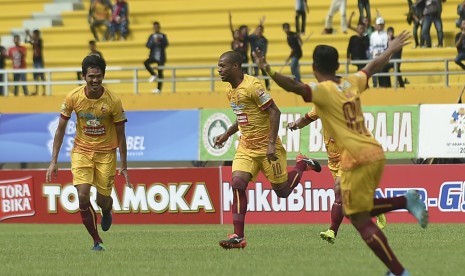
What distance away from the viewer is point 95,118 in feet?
49.9

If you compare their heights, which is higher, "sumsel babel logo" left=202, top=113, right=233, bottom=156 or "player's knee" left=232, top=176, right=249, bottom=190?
"player's knee" left=232, top=176, right=249, bottom=190

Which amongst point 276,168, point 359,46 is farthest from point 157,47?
point 276,168

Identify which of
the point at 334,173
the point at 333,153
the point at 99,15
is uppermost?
the point at 99,15

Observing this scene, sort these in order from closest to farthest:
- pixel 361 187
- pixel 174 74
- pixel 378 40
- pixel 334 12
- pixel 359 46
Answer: pixel 361 187, pixel 378 40, pixel 359 46, pixel 174 74, pixel 334 12

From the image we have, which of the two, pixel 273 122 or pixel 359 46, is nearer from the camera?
pixel 273 122

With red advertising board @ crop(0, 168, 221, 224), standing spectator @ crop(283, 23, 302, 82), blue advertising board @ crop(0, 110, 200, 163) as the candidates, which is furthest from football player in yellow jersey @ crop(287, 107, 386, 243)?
standing spectator @ crop(283, 23, 302, 82)

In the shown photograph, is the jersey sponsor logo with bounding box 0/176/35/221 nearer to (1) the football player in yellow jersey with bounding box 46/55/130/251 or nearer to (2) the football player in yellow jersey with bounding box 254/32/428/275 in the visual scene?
(1) the football player in yellow jersey with bounding box 46/55/130/251

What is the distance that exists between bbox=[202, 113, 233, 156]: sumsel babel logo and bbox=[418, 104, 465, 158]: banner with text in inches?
168

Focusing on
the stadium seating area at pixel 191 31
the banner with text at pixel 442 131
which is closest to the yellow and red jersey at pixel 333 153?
the banner with text at pixel 442 131

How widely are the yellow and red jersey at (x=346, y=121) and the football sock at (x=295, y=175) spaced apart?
546 centimetres

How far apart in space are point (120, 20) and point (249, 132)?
21.7 meters

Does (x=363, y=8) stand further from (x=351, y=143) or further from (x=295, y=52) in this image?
(x=351, y=143)

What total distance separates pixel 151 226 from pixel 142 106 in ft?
29.5

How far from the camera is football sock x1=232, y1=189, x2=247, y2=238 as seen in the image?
15000 mm
